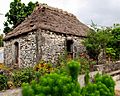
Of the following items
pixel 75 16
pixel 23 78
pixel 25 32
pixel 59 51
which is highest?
pixel 75 16

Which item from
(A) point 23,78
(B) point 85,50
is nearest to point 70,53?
(B) point 85,50

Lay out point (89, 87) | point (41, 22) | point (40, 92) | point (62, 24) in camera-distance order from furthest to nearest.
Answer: point (62, 24) → point (41, 22) → point (89, 87) → point (40, 92)

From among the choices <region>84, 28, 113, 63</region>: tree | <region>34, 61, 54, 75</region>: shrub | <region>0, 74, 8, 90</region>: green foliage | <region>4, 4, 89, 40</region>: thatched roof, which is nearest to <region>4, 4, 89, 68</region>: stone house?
<region>4, 4, 89, 40</region>: thatched roof

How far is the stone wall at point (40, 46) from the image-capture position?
60.4 feet

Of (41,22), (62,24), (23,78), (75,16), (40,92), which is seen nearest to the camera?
(40,92)

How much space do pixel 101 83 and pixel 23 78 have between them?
7873 millimetres

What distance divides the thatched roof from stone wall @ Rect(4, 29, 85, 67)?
1.06 feet

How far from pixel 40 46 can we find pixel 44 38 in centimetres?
58

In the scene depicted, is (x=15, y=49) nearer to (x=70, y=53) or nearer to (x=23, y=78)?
(x=70, y=53)

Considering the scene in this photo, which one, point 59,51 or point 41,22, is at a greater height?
point 41,22

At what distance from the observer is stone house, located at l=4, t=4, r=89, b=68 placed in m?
18.5

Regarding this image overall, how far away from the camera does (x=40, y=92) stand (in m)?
3.15

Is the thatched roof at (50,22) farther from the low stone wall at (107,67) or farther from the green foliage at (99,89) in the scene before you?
the green foliage at (99,89)

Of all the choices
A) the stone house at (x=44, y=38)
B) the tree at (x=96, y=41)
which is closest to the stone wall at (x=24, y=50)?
the stone house at (x=44, y=38)
